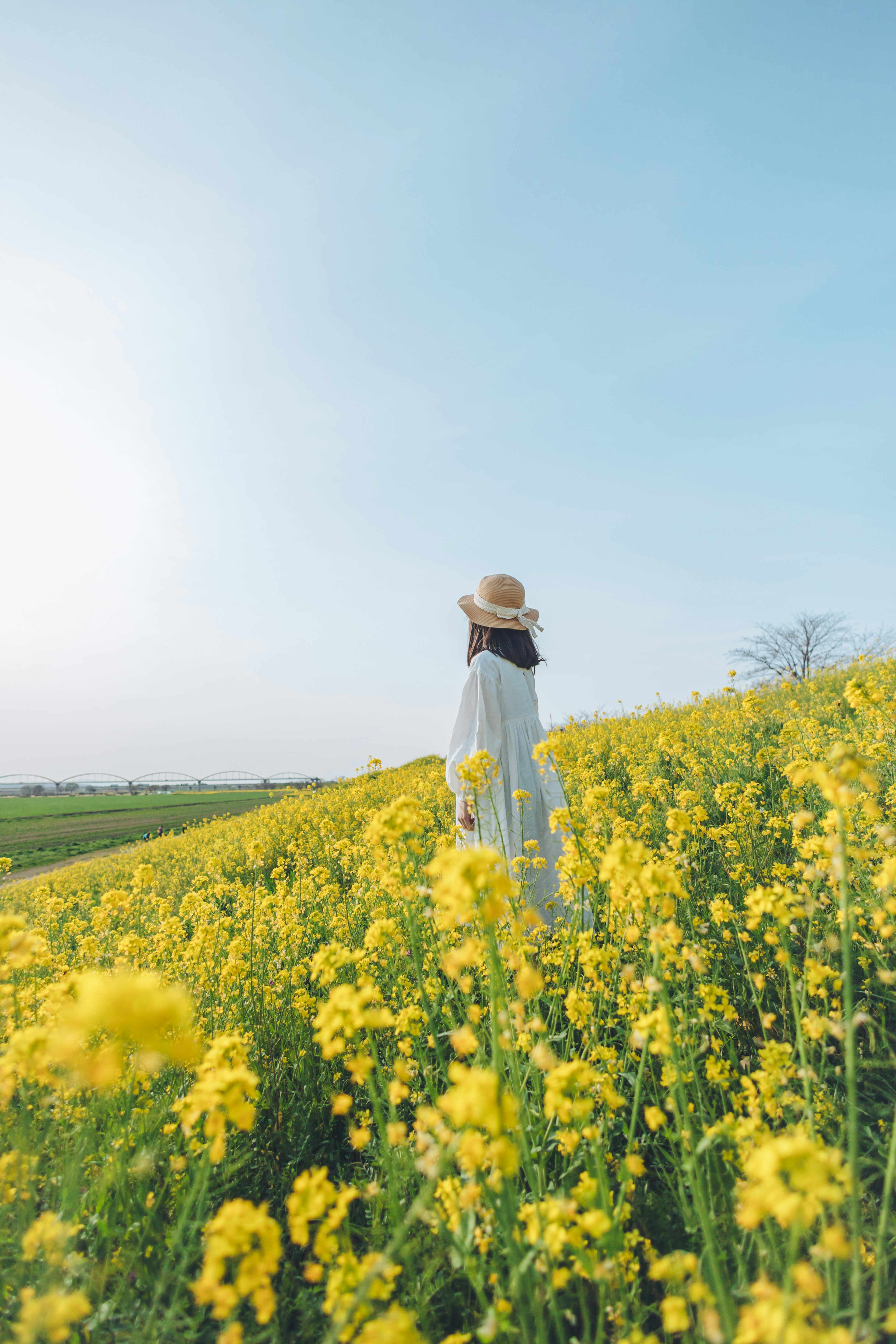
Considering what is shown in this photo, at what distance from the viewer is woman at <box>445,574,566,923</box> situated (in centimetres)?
388

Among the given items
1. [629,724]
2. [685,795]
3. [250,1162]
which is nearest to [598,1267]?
[250,1162]

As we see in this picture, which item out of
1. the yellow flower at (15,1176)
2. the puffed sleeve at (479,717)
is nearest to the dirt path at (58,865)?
the puffed sleeve at (479,717)

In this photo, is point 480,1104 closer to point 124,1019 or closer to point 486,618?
point 124,1019

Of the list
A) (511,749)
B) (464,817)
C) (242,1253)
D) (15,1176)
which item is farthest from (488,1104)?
(511,749)

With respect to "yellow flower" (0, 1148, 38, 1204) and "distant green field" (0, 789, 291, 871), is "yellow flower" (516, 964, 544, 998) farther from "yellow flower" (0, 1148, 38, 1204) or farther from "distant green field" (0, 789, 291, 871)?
"distant green field" (0, 789, 291, 871)

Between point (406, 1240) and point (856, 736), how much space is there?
3.91m

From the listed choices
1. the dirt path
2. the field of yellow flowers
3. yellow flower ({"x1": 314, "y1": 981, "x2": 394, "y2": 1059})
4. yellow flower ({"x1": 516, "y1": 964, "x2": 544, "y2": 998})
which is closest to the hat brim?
the field of yellow flowers

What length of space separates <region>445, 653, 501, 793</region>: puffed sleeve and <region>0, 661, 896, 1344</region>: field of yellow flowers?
530mm

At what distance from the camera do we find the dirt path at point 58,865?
47.9ft

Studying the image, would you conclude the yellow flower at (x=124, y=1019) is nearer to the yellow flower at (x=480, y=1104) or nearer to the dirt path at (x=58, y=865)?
the yellow flower at (x=480, y=1104)

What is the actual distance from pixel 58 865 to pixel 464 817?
1761 cm

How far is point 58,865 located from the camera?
1680cm

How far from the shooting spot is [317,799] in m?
12.1

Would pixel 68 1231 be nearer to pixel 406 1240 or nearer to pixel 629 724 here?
pixel 406 1240
